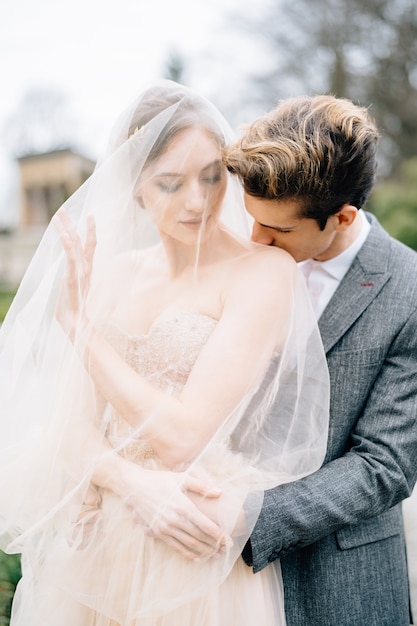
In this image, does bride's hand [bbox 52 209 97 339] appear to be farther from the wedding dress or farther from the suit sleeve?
the suit sleeve

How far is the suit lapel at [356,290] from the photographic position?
231cm

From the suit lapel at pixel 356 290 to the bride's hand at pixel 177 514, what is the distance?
2.45 ft

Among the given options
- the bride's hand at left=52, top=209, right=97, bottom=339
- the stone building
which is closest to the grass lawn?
the stone building

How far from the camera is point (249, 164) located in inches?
82.3

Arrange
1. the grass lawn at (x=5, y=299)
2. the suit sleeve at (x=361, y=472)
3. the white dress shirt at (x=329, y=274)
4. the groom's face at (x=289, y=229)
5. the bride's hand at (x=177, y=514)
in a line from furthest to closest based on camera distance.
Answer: the grass lawn at (x=5, y=299), the white dress shirt at (x=329, y=274), the groom's face at (x=289, y=229), the suit sleeve at (x=361, y=472), the bride's hand at (x=177, y=514)

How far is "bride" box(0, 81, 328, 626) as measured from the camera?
1968mm

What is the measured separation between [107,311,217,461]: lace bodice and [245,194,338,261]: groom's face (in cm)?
42

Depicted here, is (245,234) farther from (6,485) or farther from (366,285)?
(6,485)

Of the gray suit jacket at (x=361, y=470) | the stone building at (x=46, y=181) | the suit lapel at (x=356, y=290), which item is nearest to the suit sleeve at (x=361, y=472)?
the gray suit jacket at (x=361, y=470)

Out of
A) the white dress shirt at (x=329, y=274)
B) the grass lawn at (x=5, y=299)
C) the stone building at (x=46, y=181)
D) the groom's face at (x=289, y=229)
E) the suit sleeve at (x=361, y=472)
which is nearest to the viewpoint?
the suit sleeve at (x=361, y=472)

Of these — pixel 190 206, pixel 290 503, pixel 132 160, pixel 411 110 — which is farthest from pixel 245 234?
pixel 411 110

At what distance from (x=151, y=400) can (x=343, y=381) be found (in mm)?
754

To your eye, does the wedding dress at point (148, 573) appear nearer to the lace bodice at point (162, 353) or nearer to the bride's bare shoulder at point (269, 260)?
the lace bodice at point (162, 353)

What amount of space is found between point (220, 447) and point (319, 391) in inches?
15.5
